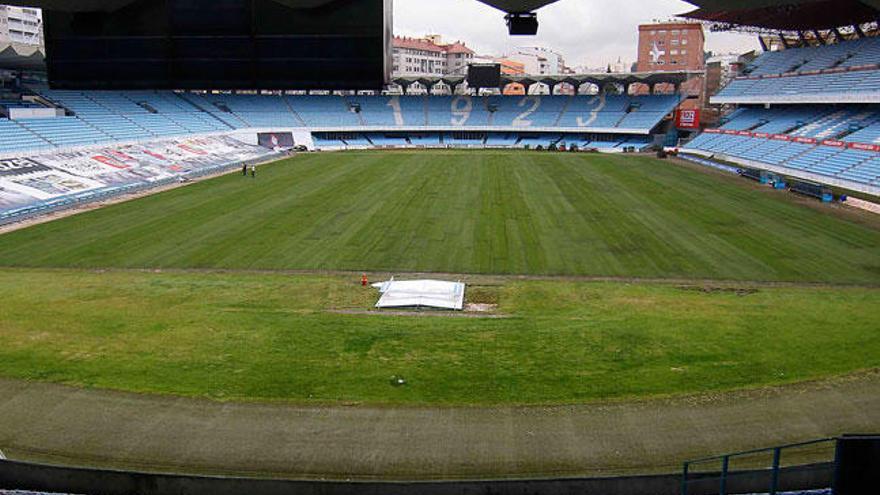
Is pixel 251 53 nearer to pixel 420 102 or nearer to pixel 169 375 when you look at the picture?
pixel 169 375

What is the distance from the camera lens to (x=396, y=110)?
87625mm

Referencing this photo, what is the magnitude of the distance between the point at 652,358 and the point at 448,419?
5198mm

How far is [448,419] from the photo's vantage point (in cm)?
1144

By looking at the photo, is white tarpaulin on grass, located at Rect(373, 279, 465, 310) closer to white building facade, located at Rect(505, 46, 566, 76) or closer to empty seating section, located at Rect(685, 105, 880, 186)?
empty seating section, located at Rect(685, 105, 880, 186)

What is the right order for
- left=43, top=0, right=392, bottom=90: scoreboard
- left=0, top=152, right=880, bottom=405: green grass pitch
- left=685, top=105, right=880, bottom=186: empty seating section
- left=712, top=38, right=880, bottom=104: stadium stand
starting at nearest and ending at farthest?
left=43, top=0, right=392, bottom=90: scoreboard < left=0, top=152, right=880, bottom=405: green grass pitch < left=685, top=105, right=880, bottom=186: empty seating section < left=712, top=38, right=880, bottom=104: stadium stand

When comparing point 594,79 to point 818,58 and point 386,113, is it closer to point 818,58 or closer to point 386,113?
point 386,113

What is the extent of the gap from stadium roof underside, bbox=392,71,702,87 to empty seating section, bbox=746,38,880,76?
26.8ft

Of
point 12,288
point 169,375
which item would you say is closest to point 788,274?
point 169,375

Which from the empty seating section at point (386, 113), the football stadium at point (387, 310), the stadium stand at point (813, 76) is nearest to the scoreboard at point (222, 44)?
the football stadium at point (387, 310)

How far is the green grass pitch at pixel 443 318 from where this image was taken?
1323 centimetres

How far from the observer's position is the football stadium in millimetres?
8680

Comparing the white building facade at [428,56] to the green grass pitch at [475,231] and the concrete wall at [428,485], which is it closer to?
the green grass pitch at [475,231]

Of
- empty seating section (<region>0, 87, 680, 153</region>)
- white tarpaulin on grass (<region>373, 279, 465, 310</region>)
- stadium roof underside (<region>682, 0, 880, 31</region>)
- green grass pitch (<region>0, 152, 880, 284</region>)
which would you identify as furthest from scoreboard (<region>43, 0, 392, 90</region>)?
empty seating section (<region>0, 87, 680, 153</region>)

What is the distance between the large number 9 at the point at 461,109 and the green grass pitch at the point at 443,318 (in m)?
49.8
